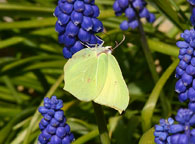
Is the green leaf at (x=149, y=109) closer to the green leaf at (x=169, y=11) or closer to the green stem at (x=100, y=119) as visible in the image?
the green leaf at (x=169, y=11)

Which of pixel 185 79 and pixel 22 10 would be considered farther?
pixel 22 10

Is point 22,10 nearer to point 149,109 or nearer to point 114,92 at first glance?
point 149,109

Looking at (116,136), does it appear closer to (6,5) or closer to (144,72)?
(144,72)

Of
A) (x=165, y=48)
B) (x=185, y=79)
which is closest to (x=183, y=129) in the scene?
(x=185, y=79)

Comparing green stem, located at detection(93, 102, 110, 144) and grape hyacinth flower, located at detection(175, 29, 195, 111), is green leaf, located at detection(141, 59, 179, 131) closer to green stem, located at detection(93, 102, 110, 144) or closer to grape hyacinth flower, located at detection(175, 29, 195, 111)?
green stem, located at detection(93, 102, 110, 144)

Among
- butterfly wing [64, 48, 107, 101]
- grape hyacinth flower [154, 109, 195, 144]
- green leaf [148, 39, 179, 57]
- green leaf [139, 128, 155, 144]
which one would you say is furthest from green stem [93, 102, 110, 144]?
green leaf [148, 39, 179, 57]
